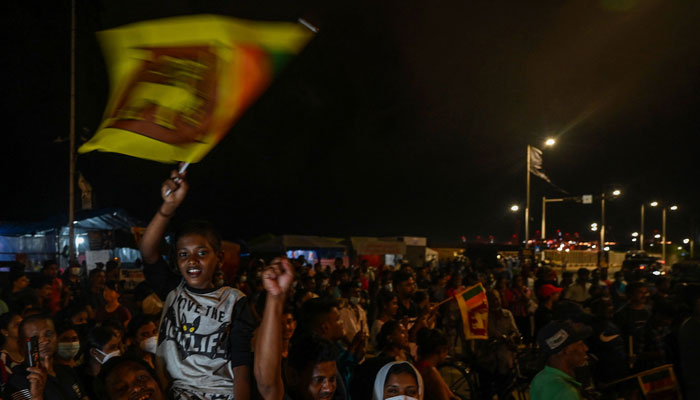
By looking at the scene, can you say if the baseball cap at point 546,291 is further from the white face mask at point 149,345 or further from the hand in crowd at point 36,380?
the hand in crowd at point 36,380

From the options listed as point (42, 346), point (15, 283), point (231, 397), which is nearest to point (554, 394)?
point (231, 397)

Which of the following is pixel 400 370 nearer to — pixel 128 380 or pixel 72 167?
pixel 128 380

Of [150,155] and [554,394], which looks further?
[554,394]

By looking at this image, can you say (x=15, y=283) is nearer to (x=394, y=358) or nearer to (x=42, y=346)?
(x=42, y=346)

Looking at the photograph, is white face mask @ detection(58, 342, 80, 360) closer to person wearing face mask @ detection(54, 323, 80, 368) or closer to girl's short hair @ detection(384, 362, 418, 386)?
person wearing face mask @ detection(54, 323, 80, 368)

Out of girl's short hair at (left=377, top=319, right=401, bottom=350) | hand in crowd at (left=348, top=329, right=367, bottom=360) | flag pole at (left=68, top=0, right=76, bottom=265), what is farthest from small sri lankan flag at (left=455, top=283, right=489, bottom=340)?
flag pole at (left=68, top=0, right=76, bottom=265)

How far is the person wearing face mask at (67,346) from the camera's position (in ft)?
13.3

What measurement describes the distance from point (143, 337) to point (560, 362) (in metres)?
3.45

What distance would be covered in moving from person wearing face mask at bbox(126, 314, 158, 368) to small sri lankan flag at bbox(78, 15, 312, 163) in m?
2.43

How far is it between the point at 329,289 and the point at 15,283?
5.70 metres

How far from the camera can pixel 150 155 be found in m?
2.72

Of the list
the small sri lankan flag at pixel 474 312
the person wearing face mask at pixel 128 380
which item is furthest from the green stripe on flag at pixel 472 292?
the person wearing face mask at pixel 128 380

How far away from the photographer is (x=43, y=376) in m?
2.72

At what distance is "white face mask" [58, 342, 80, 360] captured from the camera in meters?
4.06
